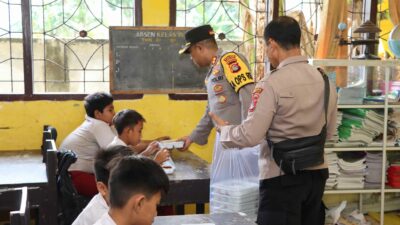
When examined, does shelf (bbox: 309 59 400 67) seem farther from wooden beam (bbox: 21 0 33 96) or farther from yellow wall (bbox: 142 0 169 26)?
wooden beam (bbox: 21 0 33 96)

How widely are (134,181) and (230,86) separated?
5.08ft

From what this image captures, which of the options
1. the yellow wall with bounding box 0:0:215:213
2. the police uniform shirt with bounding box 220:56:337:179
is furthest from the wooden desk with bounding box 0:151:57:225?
the police uniform shirt with bounding box 220:56:337:179

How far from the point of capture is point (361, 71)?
11.8ft

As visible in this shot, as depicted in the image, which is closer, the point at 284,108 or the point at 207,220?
the point at 207,220

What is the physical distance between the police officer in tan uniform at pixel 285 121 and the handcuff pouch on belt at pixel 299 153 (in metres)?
0.01

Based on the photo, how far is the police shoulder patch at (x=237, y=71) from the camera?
2660mm

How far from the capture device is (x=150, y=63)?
396cm

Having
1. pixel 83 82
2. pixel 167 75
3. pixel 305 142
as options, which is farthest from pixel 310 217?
pixel 83 82

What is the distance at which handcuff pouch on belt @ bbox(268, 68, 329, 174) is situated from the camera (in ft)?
7.06

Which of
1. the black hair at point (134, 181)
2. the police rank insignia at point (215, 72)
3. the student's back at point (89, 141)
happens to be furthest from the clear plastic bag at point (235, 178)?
the black hair at point (134, 181)

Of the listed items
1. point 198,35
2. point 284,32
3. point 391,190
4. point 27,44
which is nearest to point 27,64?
point 27,44

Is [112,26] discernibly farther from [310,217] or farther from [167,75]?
[310,217]

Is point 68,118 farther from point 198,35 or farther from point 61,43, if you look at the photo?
point 198,35

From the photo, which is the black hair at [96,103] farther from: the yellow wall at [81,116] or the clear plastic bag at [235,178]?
the clear plastic bag at [235,178]
